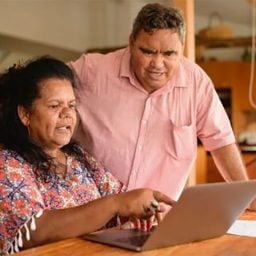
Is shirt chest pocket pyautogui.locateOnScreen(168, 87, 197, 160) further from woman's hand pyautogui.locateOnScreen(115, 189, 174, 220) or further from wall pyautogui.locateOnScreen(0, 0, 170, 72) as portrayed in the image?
wall pyautogui.locateOnScreen(0, 0, 170, 72)

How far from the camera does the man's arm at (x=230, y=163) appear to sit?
7.52 feet

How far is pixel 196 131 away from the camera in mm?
2334

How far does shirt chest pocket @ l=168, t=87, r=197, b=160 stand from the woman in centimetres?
34

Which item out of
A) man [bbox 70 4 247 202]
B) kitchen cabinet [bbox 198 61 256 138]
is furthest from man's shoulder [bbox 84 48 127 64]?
kitchen cabinet [bbox 198 61 256 138]

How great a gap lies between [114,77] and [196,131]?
38cm

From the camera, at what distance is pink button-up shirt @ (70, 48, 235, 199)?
87.8 inches

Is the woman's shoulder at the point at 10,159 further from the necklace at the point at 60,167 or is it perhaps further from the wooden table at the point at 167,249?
the wooden table at the point at 167,249

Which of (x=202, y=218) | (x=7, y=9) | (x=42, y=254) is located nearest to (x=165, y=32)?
(x=202, y=218)

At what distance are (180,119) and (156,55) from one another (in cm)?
31

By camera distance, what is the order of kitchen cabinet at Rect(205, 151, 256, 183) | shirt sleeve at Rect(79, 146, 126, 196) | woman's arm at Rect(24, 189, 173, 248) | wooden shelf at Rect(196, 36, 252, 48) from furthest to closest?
1. wooden shelf at Rect(196, 36, 252, 48)
2. kitchen cabinet at Rect(205, 151, 256, 183)
3. shirt sleeve at Rect(79, 146, 126, 196)
4. woman's arm at Rect(24, 189, 173, 248)

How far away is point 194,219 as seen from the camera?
147 centimetres

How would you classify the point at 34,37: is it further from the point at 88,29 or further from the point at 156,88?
the point at 156,88

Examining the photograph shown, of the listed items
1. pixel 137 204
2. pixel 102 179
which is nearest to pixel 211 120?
pixel 102 179

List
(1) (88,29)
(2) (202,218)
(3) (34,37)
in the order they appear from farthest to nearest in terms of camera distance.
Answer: (1) (88,29) → (3) (34,37) → (2) (202,218)
